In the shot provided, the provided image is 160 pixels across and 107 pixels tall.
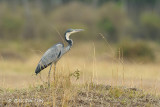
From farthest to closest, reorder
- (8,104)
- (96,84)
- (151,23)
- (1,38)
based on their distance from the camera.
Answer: (151,23), (1,38), (96,84), (8,104)

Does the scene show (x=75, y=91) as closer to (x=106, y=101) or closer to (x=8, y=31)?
(x=106, y=101)

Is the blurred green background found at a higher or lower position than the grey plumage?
higher

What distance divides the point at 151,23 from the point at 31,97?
110ft

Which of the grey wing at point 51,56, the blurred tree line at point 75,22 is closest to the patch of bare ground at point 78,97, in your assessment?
the grey wing at point 51,56

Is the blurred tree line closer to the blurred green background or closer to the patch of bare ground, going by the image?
the blurred green background

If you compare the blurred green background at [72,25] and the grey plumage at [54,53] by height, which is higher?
the blurred green background at [72,25]

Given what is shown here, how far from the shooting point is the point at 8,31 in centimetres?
3278

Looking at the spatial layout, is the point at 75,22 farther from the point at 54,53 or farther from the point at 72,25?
the point at 54,53

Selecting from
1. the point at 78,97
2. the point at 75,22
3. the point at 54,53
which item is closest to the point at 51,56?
the point at 54,53

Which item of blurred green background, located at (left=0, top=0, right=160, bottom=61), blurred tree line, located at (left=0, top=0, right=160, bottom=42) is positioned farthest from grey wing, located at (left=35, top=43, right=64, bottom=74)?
blurred tree line, located at (left=0, top=0, right=160, bottom=42)

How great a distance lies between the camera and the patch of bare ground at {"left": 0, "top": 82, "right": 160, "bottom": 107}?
18.6 ft

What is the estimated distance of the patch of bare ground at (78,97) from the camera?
5.66m

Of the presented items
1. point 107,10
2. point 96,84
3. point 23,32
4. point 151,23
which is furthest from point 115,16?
point 96,84

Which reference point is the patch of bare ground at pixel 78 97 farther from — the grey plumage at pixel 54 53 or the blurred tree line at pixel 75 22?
the blurred tree line at pixel 75 22
